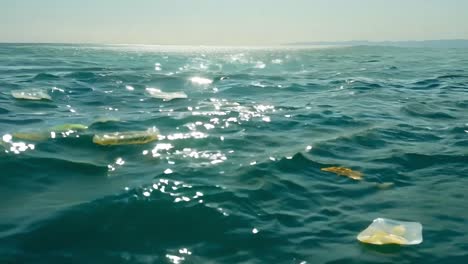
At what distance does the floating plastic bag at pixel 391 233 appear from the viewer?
14.2ft

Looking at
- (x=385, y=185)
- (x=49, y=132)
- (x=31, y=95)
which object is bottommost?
(x=385, y=185)

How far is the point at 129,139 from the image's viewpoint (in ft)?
24.5

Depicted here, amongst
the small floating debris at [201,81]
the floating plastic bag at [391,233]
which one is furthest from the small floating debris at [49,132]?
the small floating debris at [201,81]

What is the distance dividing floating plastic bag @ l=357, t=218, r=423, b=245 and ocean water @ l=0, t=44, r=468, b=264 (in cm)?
8

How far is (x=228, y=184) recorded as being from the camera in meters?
5.83

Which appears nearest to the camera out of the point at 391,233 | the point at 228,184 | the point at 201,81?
the point at 391,233

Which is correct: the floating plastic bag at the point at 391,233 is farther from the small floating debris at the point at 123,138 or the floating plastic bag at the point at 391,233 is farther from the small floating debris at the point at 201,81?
the small floating debris at the point at 201,81

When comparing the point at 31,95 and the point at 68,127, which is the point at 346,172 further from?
the point at 31,95

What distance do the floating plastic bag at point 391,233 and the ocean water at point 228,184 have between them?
3.3 inches

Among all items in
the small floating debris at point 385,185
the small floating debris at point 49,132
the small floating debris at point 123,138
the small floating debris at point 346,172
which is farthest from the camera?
the small floating debris at point 49,132

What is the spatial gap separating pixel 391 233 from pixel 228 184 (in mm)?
2117

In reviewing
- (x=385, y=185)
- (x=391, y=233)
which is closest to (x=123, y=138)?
(x=385, y=185)

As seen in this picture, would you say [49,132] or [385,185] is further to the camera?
[49,132]

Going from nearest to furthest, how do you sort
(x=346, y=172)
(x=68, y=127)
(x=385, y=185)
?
(x=385, y=185) → (x=346, y=172) → (x=68, y=127)
